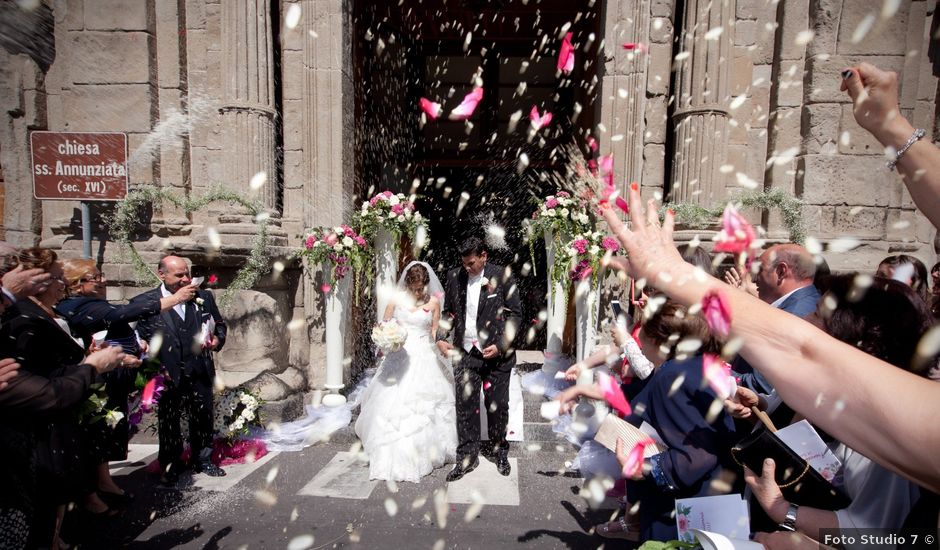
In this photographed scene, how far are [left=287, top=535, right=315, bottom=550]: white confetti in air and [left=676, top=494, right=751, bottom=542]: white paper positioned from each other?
8.08ft

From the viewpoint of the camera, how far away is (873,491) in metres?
1.33

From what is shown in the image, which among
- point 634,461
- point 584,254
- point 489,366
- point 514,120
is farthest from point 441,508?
point 514,120

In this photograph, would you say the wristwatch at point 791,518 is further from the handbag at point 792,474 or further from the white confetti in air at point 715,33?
the white confetti in air at point 715,33

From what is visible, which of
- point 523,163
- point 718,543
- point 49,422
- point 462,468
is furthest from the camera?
point 523,163

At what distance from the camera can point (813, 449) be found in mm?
1424

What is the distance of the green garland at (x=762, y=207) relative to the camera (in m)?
4.89

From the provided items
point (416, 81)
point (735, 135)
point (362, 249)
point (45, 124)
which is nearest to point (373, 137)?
point (416, 81)

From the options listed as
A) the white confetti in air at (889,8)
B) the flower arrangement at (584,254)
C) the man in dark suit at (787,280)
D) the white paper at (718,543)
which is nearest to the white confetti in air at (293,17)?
the flower arrangement at (584,254)

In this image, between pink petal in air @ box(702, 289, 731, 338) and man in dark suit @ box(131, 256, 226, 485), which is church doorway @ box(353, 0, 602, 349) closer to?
man in dark suit @ box(131, 256, 226, 485)

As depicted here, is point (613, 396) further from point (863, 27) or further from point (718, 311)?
point (863, 27)

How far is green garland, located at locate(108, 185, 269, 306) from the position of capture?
192 inches

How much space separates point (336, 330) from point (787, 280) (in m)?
4.63

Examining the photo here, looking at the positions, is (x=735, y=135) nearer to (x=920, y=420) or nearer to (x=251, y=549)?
(x=920, y=420)

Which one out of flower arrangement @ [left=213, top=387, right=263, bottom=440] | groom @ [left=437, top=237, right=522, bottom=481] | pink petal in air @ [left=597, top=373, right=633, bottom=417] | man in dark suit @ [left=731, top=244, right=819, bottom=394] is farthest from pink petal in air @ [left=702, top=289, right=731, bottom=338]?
flower arrangement @ [left=213, top=387, right=263, bottom=440]
